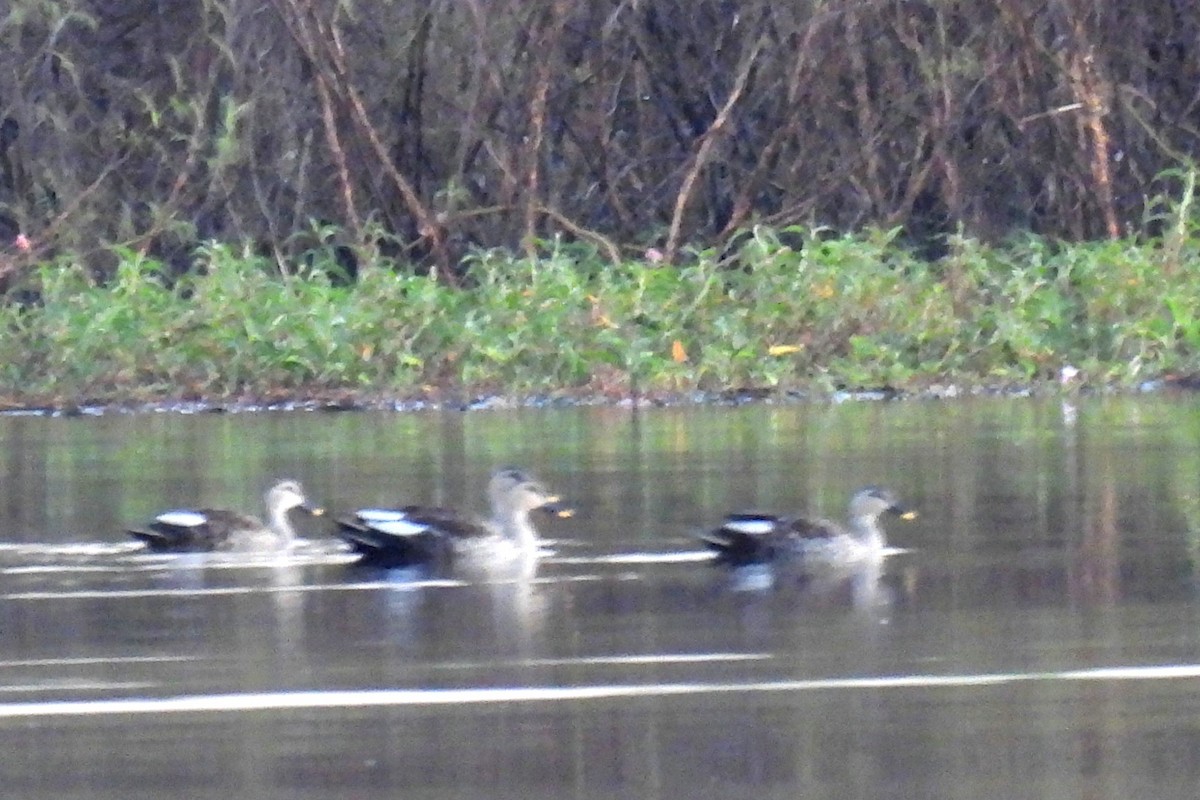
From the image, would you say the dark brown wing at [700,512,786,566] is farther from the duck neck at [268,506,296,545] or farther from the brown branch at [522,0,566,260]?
the brown branch at [522,0,566,260]

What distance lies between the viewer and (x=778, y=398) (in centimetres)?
1900

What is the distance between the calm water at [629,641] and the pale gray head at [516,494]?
199 millimetres

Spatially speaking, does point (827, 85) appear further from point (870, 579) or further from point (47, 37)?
point (870, 579)

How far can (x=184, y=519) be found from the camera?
1156 centimetres

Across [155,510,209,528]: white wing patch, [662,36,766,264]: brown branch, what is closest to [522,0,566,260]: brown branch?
[662,36,766,264]: brown branch

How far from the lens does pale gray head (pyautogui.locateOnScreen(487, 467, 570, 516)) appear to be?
11.7 m

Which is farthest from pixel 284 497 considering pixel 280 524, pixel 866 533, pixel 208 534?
pixel 866 533

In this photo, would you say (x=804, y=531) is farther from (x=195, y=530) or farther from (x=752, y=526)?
(x=195, y=530)

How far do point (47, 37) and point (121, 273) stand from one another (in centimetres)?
292

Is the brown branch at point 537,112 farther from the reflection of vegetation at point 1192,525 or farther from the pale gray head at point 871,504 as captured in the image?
the pale gray head at point 871,504

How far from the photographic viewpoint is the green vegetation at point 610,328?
63.4 ft

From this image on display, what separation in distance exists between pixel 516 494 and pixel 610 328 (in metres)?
7.83

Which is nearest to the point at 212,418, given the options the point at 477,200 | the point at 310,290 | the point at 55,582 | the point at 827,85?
the point at 310,290

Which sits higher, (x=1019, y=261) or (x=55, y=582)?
(x=1019, y=261)
